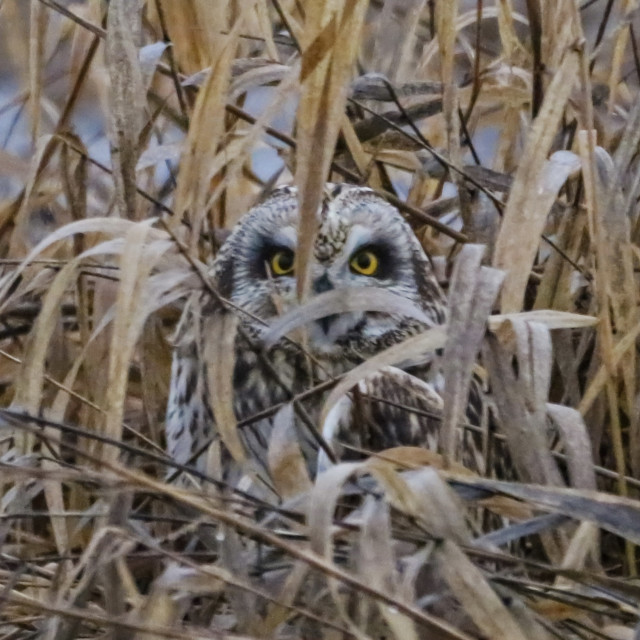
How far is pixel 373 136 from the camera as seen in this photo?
200 centimetres

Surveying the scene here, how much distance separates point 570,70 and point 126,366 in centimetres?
62

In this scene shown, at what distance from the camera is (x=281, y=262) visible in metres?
1.92

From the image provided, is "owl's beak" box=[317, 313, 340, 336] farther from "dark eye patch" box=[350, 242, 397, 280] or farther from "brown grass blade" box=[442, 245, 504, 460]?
"brown grass blade" box=[442, 245, 504, 460]

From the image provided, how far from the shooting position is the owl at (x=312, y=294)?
179cm

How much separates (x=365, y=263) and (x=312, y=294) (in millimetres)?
151

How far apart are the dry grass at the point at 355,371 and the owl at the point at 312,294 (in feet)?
0.21

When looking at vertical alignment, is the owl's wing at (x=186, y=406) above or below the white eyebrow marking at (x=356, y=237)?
below

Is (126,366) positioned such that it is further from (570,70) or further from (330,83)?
(570,70)

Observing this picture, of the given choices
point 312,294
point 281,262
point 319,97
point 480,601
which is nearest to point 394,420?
point 312,294

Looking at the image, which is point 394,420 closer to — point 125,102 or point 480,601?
point 125,102

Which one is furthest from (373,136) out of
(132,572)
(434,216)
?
(132,572)

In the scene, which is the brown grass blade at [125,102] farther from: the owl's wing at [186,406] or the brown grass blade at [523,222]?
the brown grass blade at [523,222]

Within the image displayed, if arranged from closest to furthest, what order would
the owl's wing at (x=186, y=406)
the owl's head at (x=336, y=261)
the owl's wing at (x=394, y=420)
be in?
the owl's wing at (x=394, y=420) → the owl's wing at (x=186, y=406) → the owl's head at (x=336, y=261)

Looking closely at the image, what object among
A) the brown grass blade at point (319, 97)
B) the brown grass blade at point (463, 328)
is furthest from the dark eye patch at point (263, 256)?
the brown grass blade at point (463, 328)
